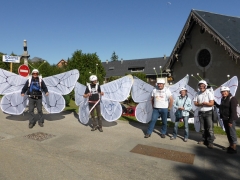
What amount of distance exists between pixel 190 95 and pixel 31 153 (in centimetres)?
495

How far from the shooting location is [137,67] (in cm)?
5056

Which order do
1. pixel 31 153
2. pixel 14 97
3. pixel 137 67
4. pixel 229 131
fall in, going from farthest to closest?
1. pixel 137 67
2. pixel 14 97
3. pixel 229 131
4. pixel 31 153

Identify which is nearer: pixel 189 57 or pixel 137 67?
pixel 189 57

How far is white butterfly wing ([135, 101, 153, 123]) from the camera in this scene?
7.24 m

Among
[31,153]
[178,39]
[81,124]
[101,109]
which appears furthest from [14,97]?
[178,39]

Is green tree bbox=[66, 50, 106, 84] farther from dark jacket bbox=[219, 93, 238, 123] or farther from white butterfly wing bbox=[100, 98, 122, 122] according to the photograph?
dark jacket bbox=[219, 93, 238, 123]

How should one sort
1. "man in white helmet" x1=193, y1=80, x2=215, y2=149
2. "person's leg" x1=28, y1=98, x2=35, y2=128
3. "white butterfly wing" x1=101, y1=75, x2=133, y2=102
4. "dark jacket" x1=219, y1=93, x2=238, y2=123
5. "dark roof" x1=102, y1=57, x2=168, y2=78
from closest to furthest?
1. "dark jacket" x1=219, y1=93, x2=238, y2=123
2. "man in white helmet" x1=193, y1=80, x2=215, y2=149
3. "person's leg" x1=28, y1=98, x2=35, y2=128
4. "white butterfly wing" x1=101, y1=75, x2=133, y2=102
5. "dark roof" x1=102, y1=57, x2=168, y2=78

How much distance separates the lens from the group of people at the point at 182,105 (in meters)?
5.30

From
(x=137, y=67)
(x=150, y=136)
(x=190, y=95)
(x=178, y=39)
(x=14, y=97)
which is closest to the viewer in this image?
(x=150, y=136)

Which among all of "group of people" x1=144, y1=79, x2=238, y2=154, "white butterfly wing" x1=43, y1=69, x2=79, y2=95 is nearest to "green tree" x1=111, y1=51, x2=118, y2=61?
"white butterfly wing" x1=43, y1=69, x2=79, y2=95

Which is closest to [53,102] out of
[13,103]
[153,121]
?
[13,103]

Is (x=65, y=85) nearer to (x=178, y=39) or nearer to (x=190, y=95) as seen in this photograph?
(x=190, y=95)

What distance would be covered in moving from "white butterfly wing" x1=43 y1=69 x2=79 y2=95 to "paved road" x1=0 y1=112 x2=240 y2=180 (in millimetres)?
1550

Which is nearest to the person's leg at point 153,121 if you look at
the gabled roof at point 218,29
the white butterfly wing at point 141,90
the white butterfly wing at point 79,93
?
the white butterfly wing at point 141,90
